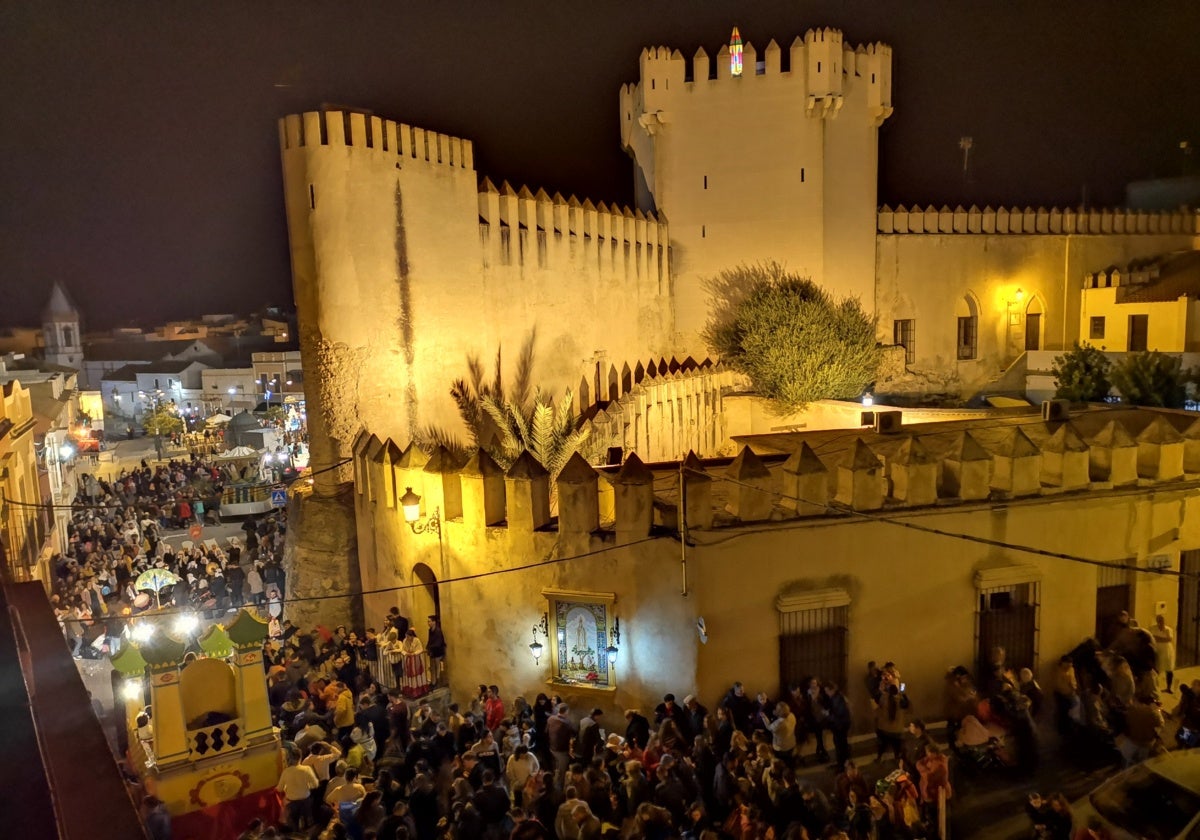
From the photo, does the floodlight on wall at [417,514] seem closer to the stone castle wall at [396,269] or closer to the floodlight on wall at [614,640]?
the floodlight on wall at [614,640]

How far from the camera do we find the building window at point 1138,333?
24627 millimetres

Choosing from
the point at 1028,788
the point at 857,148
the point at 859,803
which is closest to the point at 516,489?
the point at 859,803

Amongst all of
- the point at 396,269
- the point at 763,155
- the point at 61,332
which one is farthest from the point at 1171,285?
the point at 61,332

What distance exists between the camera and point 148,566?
1463 cm

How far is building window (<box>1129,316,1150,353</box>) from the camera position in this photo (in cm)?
2463

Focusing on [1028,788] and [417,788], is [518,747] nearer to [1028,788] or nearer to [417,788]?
[417,788]

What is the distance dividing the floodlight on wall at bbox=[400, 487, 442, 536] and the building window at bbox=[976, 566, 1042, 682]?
6.35 m

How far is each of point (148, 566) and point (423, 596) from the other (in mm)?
6322

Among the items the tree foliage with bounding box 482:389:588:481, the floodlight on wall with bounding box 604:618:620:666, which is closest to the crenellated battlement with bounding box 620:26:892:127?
the tree foliage with bounding box 482:389:588:481

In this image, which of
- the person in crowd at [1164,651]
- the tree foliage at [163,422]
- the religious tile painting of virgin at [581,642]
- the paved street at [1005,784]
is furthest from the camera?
the tree foliage at [163,422]

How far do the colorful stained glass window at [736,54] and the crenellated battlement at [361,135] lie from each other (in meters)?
12.0

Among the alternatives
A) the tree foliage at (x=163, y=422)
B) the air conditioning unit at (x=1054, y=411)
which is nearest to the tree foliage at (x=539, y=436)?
the air conditioning unit at (x=1054, y=411)

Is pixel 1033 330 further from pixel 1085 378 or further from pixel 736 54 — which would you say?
pixel 736 54

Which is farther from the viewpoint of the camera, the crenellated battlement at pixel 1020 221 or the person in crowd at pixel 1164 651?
the crenellated battlement at pixel 1020 221
